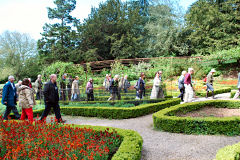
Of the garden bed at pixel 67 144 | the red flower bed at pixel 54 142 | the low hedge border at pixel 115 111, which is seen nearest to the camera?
the garden bed at pixel 67 144

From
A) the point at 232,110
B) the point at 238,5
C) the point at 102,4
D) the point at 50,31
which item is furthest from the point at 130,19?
the point at 232,110

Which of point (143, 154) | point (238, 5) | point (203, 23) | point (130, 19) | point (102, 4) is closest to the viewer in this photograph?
point (143, 154)

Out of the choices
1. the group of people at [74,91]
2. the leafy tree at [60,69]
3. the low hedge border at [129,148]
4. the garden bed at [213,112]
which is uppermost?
the leafy tree at [60,69]

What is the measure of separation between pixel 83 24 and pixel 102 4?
21.4 feet

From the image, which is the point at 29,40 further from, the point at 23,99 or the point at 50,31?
the point at 23,99

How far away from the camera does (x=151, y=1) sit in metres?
40.7

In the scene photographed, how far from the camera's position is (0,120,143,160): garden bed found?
3.21 meters

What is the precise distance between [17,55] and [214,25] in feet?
108

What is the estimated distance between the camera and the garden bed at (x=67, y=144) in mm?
3213

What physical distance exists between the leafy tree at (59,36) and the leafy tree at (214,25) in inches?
712

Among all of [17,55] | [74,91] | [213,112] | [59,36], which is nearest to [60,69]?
[74,91]

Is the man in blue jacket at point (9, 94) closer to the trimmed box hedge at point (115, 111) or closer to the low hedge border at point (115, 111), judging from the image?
the low hedge border at point (115, 111)

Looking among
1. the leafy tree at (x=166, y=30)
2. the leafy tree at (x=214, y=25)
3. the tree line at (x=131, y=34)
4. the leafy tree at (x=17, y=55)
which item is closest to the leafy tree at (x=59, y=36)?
the tree line at (x=131, y=34)

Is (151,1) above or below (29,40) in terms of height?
above
